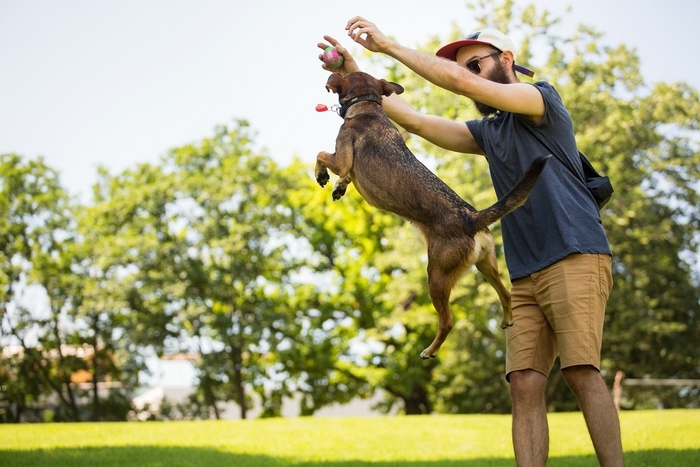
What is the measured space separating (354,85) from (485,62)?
0.82 m

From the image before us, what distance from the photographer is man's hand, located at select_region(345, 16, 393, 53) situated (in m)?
3.64

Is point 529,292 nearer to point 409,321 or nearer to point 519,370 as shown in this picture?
point 519,370

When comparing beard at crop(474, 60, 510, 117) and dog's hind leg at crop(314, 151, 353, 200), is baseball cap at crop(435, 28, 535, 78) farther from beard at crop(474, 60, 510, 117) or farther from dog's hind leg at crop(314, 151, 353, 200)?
dog's hind leg at crop(314, 151, 353, 200)

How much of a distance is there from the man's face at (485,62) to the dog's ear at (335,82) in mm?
768

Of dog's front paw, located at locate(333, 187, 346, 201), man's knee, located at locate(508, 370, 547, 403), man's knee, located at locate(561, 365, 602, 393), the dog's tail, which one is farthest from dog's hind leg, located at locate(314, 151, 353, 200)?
man's knee, located at locate(561, 365, 602, 393)

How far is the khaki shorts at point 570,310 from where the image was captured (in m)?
3.52

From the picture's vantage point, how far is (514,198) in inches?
138

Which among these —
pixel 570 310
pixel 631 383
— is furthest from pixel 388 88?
pixel 631 383

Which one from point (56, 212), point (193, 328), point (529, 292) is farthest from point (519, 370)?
point (56, 212)

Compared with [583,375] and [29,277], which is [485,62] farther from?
[29,277]

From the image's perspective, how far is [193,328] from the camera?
26625 mm

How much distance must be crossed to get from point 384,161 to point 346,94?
0.58 metres

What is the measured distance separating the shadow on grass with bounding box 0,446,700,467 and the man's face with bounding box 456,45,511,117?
4.08 meters

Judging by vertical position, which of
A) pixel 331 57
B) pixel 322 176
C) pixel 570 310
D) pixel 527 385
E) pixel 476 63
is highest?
pixel 331 57
